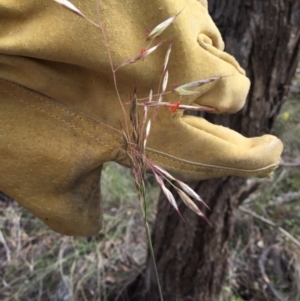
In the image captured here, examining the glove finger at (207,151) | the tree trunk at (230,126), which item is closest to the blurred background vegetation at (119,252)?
the tree trunk at (230,126)

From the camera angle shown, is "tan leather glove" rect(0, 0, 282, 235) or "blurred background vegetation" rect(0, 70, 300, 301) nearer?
"tan leather glove" rect(0, 0, 282, 235)

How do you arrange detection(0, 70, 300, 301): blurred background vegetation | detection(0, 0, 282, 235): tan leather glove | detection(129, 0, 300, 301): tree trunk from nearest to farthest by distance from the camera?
1. detection(0, 0, 282, 235): tan leather glove
2. detection(129, 0, 300, 301): tree trunk
3. detection(0, 70, 300, 301): blurred background vegetation

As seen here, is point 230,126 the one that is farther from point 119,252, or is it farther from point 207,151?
point 119,252

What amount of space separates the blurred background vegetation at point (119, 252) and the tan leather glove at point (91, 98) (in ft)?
3.38

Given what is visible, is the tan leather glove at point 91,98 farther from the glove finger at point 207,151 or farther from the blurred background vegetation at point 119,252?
the blurred background vegetation at point 119,252

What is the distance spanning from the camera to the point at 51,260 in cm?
195

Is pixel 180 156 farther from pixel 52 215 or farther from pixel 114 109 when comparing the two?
pixel 52 215

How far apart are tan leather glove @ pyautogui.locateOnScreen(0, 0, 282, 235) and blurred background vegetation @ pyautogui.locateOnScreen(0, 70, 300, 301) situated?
1030mm

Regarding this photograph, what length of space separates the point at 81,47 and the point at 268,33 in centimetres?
67

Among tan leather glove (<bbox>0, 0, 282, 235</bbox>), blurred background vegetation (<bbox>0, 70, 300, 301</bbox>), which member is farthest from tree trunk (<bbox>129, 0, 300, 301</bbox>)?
tan leather glove (<bbox>0, 0, 282, 235</bbox>)

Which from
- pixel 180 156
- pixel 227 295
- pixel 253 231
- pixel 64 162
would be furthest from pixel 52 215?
pixel 253 231

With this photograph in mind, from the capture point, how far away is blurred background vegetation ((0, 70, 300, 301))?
1.82m

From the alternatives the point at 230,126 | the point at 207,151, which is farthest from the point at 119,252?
the point at 207,151

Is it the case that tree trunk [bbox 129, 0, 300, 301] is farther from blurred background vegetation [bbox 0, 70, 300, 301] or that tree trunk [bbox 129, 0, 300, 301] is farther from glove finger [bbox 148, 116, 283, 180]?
glove finger [bbox 148, 116, 283, 180]
